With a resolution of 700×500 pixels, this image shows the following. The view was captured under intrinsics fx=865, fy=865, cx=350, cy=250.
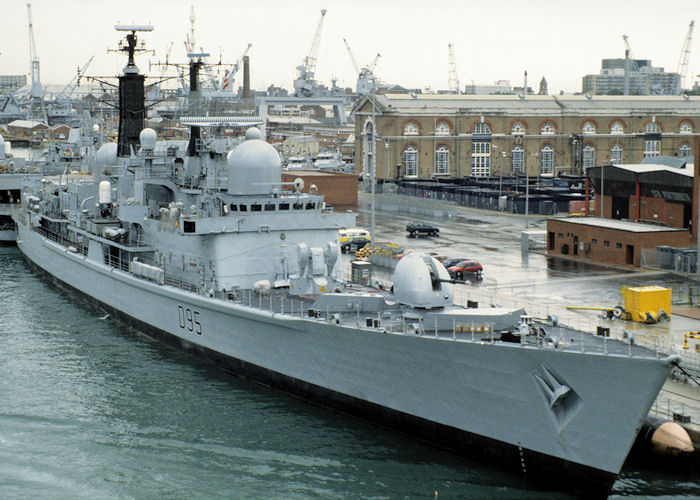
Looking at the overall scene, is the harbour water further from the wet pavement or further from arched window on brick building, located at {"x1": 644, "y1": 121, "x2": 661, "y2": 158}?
arched window on brick building, located at {"x1": 644, "y1": 121, "x2": 661, "y2": 158}

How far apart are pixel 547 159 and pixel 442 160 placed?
40.1 feet

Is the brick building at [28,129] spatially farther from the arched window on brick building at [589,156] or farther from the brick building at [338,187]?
the arched window on brick building at [589,156]

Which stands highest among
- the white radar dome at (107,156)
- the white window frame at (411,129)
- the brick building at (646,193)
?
the white window frame at (411,129)

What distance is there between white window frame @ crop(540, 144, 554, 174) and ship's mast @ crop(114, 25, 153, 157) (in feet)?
198

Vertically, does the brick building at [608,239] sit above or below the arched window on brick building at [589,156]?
below

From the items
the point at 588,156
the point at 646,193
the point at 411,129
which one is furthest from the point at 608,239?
the point at 588,156

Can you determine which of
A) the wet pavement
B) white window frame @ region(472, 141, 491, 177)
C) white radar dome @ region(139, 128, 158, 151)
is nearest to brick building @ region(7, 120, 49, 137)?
white window frame @ region(472, 141, 491, 177)

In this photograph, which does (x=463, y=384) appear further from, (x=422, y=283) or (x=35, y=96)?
(x=35, y=96)

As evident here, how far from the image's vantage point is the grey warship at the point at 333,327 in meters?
18.8

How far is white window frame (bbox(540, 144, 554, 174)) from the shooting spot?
9531cm

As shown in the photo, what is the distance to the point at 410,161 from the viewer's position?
91812 mm

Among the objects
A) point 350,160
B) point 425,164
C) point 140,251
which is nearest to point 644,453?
point 140,251

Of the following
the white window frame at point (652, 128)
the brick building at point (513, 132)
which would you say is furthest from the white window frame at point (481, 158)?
the white window frame at point (652, 128)

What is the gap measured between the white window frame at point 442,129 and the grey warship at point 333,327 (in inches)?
2261
